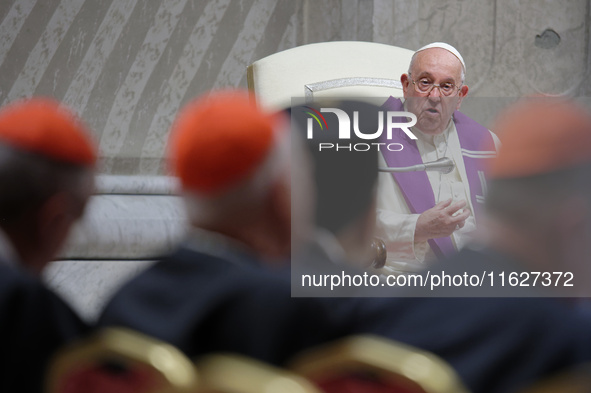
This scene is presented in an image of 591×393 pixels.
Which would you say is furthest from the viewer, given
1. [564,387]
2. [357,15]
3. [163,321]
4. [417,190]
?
[357,15]

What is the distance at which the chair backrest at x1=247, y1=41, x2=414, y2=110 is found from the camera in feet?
→ 11.6

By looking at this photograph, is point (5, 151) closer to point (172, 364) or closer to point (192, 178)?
point (192, 178)

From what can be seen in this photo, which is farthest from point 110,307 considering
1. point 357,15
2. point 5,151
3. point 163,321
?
point 357,15

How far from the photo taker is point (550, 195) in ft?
3.07

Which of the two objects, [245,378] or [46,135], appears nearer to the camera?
[245,378]

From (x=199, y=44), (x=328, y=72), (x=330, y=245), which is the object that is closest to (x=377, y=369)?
(x=330, y=245)

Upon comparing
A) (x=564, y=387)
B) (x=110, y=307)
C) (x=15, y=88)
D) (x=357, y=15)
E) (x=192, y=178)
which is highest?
(x=357, y=15)

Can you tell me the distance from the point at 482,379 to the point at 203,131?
0.46 m

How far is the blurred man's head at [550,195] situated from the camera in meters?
0.93

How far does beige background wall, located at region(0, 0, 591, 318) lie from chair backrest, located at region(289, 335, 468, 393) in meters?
3.94

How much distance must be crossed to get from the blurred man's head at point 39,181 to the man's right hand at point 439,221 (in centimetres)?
53

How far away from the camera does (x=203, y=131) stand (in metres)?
1.07

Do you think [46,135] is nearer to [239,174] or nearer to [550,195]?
[239,174]

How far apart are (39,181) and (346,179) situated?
483 millimetres
